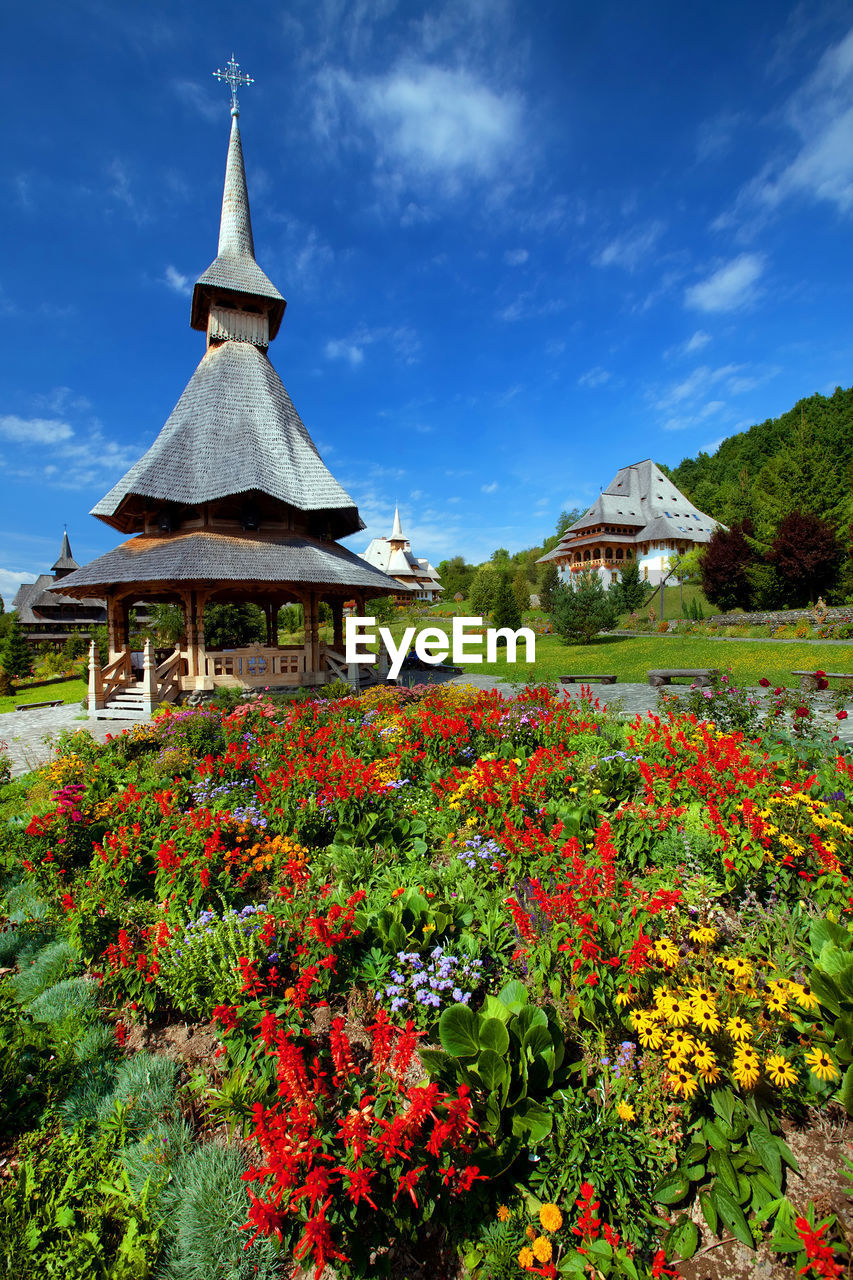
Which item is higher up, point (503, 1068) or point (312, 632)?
point (312, 632)

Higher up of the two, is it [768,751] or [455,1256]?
[768,751]

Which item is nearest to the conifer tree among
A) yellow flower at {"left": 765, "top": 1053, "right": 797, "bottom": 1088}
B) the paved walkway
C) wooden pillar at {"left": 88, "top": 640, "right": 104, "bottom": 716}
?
the paved walkway

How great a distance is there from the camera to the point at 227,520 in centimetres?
1437

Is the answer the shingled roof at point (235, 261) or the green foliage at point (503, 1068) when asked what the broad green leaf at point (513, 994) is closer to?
the green foliage at point (503, 1068)

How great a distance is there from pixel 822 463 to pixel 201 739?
33.4 m

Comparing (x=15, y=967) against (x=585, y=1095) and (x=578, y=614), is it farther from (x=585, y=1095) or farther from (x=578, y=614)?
(x=578, y=614)

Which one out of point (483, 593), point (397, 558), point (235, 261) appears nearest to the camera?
point (235, 261)

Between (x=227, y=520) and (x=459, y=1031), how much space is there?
13992mm

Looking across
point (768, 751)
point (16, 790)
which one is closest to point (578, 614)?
point (768, 751)

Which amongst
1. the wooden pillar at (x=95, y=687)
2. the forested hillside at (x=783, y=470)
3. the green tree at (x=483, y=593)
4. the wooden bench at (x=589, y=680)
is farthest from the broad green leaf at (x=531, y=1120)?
the green tree at (x=483, y=593)

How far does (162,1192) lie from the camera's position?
2.36 meters

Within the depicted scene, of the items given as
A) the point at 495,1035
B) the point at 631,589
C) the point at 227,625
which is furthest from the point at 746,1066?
the point at 631,589

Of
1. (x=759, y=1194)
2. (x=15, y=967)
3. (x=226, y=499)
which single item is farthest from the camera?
(x=226, y=499)

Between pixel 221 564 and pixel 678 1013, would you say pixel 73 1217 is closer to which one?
pixel 678 1013
